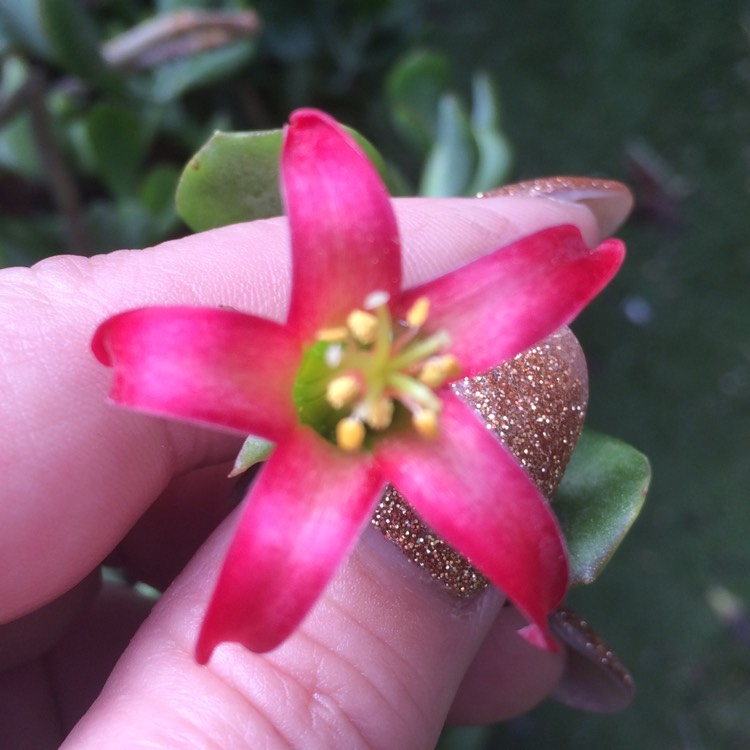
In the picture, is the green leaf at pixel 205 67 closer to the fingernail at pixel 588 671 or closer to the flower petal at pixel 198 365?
the flower petal at pixel 198 365

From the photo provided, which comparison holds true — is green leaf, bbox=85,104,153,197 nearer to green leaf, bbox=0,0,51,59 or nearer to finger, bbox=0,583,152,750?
green leaf, bbox=0,0,51,59

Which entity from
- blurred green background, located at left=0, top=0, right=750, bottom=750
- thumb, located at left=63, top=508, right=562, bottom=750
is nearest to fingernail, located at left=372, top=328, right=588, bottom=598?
thumb, located at left=63, top=508, right=562, bottom=750

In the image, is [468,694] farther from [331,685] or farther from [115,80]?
[115,80]

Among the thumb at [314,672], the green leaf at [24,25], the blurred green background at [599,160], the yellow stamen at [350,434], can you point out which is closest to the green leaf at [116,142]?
the blurred green background at [599,160]

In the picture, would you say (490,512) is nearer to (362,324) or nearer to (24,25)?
(362,324)

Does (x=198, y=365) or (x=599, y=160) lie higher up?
(x=198, y=365)

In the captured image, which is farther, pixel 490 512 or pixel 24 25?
pixel 24 25

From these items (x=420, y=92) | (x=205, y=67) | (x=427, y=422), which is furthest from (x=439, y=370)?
(x=205, y=67)
